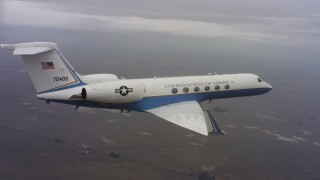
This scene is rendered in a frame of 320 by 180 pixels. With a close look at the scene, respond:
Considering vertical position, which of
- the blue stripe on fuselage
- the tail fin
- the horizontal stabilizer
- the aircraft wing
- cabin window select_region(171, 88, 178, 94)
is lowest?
the aircraft wing

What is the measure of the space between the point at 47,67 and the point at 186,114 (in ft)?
40.6

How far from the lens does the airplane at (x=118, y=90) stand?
96.8 feet

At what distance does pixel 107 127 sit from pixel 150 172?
121 ft

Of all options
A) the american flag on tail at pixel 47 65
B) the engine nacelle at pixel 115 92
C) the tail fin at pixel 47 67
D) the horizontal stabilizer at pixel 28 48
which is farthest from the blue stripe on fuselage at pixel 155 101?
the horizontal stabilizer at pixel 28 48

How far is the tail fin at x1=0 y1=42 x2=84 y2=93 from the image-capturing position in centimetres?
2880

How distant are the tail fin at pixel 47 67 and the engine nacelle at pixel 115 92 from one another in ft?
6.77

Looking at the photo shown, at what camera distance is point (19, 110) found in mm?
142625

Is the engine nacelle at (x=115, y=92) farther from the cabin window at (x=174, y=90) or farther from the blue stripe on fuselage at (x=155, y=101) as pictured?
the cabin window at (x=174, y=90)

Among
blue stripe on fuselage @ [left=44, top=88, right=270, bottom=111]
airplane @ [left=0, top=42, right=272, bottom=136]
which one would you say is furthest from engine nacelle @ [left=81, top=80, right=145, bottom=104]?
blue stripe on fuselage @ [left=44, top=88, right=270, bottom=111]

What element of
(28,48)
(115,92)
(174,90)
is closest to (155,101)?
(174,90)

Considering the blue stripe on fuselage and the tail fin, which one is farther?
the blue stripe on fuselage

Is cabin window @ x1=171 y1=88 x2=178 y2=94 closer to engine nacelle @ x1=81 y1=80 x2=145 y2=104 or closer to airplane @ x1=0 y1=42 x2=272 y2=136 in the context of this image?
airplane @ x1=0 y1=42 x2=272 y2=136

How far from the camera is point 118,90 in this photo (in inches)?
1203

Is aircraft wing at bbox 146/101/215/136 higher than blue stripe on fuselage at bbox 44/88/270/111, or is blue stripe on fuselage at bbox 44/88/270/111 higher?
blue stripe on fuselage at bbox 44/88/270/111
